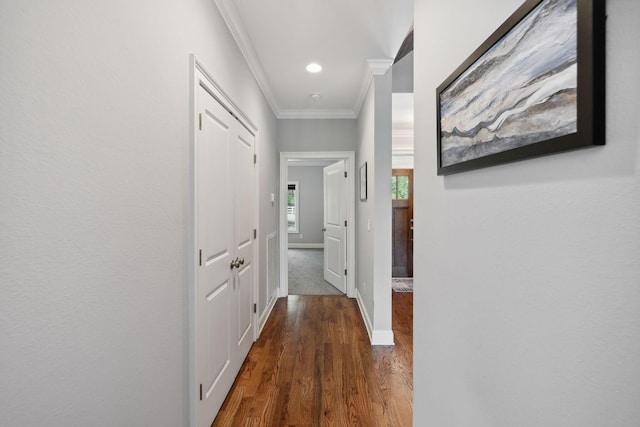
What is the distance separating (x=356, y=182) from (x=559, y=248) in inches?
140

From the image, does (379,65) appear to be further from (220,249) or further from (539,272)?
(539,272)

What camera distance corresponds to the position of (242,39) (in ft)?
7.51

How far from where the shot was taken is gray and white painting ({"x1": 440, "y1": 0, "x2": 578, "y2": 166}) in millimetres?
548

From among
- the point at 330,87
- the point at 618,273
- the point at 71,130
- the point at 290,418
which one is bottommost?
the point at 290,418

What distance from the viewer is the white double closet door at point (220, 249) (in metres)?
1.62

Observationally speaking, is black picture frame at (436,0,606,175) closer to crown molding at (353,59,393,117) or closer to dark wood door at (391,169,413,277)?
crown molding at (353,59,393,117)

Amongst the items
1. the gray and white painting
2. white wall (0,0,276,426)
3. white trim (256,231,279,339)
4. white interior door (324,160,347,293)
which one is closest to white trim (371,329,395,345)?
white trim (256,231,279,339)

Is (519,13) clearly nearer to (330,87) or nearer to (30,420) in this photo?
(30,420)

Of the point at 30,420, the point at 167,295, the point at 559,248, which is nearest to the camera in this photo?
the point at 559,248

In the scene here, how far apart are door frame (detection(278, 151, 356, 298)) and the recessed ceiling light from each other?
133 cm

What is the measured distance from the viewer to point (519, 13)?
0.67m

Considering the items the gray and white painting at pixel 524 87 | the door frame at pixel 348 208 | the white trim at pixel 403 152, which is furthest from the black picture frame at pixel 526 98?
the white trim at pixel 403 152

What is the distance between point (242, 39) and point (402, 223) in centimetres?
414

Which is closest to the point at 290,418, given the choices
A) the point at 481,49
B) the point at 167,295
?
the point at 167,295
